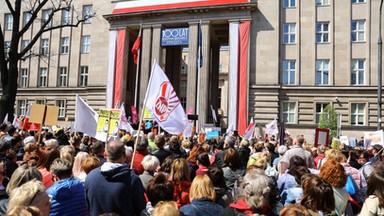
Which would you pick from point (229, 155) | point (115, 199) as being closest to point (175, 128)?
point (229, 155)

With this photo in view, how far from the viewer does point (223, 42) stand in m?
45.9

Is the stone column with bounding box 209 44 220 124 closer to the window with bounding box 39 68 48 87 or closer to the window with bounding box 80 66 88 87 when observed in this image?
the window with bounding box 80 66 88 87

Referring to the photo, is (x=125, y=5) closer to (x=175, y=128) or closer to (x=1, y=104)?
(x=1, y=104)

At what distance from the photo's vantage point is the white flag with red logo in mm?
8750

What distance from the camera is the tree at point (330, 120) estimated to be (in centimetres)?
3097

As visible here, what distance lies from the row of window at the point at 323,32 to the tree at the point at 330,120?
7.67 m

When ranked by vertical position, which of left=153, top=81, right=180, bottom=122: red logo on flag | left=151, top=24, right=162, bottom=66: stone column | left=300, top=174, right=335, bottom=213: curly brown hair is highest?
left=151, top=24, right=162, bottom=66: stone column

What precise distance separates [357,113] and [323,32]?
29.3ft

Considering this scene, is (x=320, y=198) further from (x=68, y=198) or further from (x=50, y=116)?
(x=50, y=116)

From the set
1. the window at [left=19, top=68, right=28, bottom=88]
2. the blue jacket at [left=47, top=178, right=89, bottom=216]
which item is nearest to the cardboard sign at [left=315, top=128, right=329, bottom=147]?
the blue jacket at [left=47, top=178, right=89, bottom=216]

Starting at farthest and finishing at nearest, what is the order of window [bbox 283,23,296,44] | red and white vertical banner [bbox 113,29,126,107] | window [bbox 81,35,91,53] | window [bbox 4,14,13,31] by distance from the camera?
window [bbox 4,14,13,31]
window [bbox 81,35,91,53]
red and white vertical banner [bbox 113,29,126,107]
window [bbox 283,23,296,44]

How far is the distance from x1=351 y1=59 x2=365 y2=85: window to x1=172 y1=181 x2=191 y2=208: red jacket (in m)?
33.5

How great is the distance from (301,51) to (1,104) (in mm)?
27631

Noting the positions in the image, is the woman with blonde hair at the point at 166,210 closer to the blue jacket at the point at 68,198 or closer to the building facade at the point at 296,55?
the blue jacket at the point at 68,198
